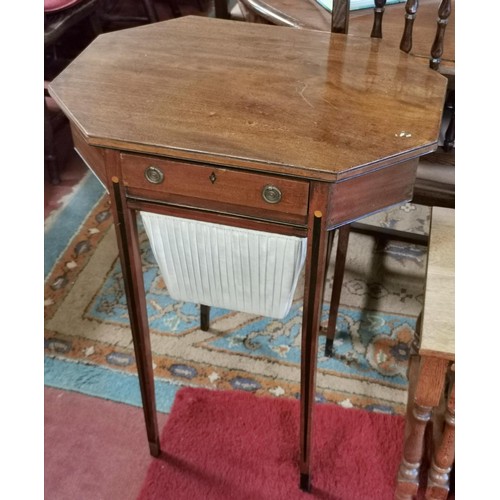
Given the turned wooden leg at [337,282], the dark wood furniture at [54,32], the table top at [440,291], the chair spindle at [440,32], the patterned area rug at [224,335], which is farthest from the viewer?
the dark wood furniture at [54,32]

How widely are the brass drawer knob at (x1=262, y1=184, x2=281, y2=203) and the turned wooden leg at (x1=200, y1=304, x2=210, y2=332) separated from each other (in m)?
0.72

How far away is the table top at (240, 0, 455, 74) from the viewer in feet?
4.21

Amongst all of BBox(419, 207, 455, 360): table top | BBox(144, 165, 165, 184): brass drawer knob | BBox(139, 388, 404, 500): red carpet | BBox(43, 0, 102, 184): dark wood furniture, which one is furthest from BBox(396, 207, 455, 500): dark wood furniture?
BBox(43, 0, 102, 184): dark wood furniture

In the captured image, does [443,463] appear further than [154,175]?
Yes

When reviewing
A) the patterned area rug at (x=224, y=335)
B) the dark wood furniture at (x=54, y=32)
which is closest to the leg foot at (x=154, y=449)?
the patterned area rug at (x=224, y=335)

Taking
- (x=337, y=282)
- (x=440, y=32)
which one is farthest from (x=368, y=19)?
(x=337, y=282)

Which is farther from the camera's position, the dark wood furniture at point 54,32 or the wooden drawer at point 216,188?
the dark wood furniture at point 54,32

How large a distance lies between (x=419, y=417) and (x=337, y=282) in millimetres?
424

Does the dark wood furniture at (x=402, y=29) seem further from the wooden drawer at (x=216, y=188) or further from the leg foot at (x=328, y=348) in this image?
the wooden drawer at (x=216, y=188)

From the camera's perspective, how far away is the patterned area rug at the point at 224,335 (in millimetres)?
1449

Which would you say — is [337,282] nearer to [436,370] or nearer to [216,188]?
[436,370]

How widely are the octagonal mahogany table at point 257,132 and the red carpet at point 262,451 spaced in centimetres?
28

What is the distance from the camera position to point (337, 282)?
4.64 feet
